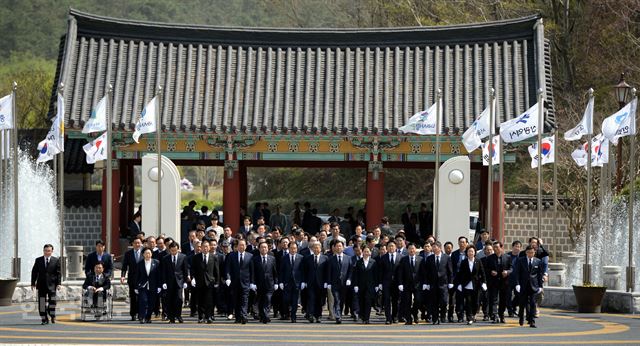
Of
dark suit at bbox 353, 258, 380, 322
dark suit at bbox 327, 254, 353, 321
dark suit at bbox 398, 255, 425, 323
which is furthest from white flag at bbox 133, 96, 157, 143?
dark suit at bbox 398, 255, 425, 323

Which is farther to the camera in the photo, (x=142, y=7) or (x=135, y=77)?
(x=142, y=7)

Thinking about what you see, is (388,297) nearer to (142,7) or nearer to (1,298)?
(1,298)

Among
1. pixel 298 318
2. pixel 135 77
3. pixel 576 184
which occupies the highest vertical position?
pixel 135 77

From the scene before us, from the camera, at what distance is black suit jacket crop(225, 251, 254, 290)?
24797mm

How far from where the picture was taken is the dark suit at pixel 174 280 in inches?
963

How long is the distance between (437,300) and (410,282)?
0.62m

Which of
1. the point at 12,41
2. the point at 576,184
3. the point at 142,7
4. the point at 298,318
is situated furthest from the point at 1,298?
the point at 142,7

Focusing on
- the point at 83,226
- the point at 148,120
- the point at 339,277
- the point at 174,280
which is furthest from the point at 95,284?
the point at 83,226

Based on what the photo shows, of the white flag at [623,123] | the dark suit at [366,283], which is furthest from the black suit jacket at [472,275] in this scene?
the white flag at [623,123]

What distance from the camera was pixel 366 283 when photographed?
2492 centimetres

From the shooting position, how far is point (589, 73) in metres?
47.6

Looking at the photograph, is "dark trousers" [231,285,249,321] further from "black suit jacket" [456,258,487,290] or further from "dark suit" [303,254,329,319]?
"black suit jacket" [456,258,487,290]

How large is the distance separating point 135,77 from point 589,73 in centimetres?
1816

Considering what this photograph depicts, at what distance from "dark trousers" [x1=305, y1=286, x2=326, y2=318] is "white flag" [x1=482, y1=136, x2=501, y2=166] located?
7207mm
